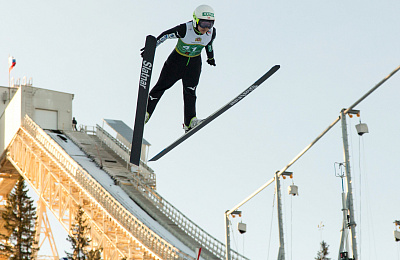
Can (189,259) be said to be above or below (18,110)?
below

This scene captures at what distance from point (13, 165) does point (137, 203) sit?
16.7 metres

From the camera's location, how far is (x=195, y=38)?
2978 cm

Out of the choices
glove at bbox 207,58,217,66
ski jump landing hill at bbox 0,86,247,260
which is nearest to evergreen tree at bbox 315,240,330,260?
ski jump landing hill at bbox 0,86,247,260

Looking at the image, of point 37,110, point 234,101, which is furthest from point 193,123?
point 37,110

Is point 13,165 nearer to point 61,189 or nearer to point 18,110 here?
point 18,110

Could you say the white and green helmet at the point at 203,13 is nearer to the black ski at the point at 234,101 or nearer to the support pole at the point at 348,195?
the black ski at the point at 234,101

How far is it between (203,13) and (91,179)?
73.1 ft

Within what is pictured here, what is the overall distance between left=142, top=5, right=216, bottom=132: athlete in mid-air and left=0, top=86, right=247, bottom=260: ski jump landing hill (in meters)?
11.2

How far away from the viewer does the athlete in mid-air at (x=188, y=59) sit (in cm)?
2933

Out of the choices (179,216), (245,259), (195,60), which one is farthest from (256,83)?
(179,216)

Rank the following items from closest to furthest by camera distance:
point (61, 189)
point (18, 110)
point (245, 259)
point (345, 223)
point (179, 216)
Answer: point (345, 223), point (245, 259), point (179, 216), point (61, 189), point (18, 110)

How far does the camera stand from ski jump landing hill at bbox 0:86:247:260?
4528 cm

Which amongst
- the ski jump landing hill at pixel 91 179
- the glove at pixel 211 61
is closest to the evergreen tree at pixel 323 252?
the ski jump landing hill at pixel 91 179

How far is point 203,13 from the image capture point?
1142 inches
